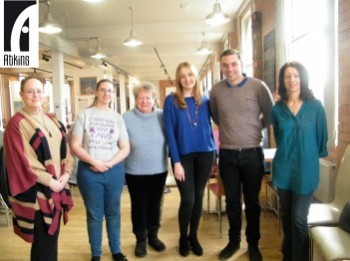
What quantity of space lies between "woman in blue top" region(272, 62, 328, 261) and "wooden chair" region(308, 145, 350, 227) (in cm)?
16

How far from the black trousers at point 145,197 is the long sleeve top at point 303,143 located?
37.1 inches

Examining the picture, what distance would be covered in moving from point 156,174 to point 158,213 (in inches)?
16.4

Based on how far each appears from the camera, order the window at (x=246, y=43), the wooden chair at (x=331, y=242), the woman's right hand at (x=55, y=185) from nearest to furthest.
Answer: the wooden chair at (x=331, y=242), the woman's right hand at (x=55, y=185), the window at (x=246, y=43)

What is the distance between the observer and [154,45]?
9219 millimetres

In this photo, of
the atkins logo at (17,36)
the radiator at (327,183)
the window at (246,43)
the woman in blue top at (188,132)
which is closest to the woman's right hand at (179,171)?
the woman in blue top at (188,132)

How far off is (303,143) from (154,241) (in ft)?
4.99

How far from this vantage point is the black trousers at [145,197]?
2.48 metres

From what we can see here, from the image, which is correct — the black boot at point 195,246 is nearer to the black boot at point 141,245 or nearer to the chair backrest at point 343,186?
the black boot at point 141,245

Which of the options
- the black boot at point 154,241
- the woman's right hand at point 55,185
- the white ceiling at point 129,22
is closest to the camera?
the woman's right hand at point 55,185

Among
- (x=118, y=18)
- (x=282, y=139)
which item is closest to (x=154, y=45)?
(x=118, y=18)

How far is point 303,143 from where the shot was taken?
1983 mm

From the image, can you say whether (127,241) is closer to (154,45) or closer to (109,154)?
(109,154)

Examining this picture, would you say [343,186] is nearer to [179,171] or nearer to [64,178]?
[179,171]

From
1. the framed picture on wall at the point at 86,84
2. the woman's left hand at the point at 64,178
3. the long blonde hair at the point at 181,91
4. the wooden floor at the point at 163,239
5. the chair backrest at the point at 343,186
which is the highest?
the framed picture on wall at the point at 86,84
